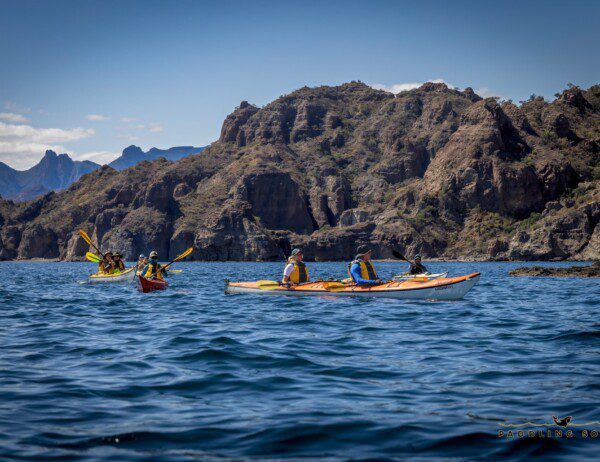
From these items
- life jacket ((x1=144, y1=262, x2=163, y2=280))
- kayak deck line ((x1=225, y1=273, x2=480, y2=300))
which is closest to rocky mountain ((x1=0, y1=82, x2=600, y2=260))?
kayak deck line ((x1=225, y1=273, x2=480, y2=300))

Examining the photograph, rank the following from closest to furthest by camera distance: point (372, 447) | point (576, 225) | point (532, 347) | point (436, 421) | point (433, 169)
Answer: point (372, 447), point (436, 421), point (532, 347), point (576, 225), point (433, 169)

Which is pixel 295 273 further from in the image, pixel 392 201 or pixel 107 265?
pixel 392 201

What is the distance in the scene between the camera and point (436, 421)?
665cm

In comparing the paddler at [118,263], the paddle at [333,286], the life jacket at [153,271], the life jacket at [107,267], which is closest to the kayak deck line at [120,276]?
the life jacket at [107,267]

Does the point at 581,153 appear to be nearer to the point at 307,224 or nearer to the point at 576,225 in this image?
the point at 576,225

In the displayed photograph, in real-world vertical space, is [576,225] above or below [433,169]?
below

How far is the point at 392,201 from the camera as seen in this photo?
16400 cm

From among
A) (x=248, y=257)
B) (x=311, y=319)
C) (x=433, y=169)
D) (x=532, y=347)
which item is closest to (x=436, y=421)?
(x=532, y=347)

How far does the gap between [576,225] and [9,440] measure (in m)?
125

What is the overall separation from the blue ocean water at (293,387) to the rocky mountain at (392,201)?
112 m

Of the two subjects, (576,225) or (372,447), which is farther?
(576,225)

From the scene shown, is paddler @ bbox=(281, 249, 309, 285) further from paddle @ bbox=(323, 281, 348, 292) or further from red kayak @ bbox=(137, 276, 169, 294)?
red kayak @ bbox=(137, 276, 169, 294)

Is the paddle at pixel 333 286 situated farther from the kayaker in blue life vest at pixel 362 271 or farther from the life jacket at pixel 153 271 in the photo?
the life jacket at pixel 153 271

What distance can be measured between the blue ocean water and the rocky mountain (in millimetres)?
111512
